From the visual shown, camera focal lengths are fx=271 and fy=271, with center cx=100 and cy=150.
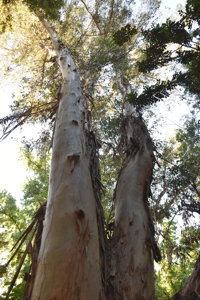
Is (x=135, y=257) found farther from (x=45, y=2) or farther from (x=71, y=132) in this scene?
(x=45, y=2)

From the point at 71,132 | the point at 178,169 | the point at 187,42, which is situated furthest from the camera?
the point at 178,169

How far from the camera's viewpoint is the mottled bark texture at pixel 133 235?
2.33m

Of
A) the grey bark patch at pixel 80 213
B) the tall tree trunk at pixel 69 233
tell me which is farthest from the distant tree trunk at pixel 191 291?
the grey bark patch at pixel 80 213

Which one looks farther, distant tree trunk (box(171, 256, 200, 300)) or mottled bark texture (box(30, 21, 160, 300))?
distant tree trunk (box(171, 256, 200, 300))

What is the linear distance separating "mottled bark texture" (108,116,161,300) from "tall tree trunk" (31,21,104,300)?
0.35 metres

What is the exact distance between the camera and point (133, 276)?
7.71 feet

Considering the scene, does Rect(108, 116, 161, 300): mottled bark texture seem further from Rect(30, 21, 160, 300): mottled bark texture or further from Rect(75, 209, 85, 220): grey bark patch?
Rect(75, 209, 85, 220): grey bark patch

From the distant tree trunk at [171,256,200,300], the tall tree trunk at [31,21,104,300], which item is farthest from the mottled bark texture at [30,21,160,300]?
the distant tree trunk at [171,256,200,300]

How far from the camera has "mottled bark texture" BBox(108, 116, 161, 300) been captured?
2330 millimetres

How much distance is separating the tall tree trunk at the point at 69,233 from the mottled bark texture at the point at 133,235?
1.15 ft

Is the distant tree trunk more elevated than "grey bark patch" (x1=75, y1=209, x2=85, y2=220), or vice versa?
"grey bark patch" (x1=75, y1=209, x2=85, y2=220)

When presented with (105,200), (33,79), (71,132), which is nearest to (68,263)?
(71,132)

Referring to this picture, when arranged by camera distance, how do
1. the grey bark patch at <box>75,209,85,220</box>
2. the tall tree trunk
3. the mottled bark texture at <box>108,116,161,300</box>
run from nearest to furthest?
the tall tree trunk
the grey bark patch at <box>75,209,85,220</box>
the mottled bark texture at <box>108,116,161,300</box>

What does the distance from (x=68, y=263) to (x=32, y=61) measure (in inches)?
365
